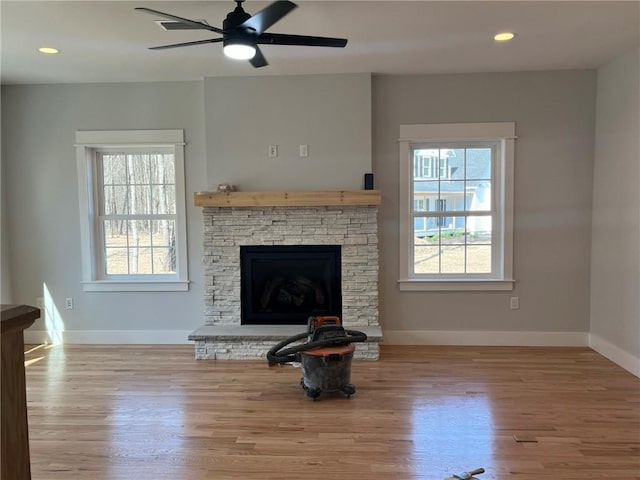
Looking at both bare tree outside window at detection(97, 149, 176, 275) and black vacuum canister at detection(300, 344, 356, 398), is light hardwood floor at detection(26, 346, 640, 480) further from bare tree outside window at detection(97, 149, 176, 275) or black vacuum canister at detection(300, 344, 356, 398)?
bare tree outside window at detection(97, 149, 176, 275)

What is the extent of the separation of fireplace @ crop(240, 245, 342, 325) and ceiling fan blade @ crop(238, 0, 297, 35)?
2.24 m

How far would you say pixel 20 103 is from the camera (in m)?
4.31

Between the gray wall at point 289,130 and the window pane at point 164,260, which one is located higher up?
the gray wall at point 289,130

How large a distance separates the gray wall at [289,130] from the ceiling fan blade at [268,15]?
1782 mm

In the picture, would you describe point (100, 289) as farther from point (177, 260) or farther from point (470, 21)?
point (470, 21)

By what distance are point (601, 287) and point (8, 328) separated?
14.7 feet

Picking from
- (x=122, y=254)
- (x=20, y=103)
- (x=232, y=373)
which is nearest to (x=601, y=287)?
(x=232, y=373)

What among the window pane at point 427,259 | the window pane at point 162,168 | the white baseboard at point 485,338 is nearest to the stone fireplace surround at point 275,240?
the white baseboard at point 485,338

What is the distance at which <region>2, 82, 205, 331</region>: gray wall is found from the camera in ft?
14.0

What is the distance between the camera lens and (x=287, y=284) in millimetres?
4211

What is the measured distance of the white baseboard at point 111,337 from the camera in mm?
4410

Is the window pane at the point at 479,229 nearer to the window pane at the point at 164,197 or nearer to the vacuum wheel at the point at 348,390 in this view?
the vacuum wheel at the point at 348,390

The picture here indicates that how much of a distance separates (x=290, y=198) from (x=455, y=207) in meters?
1.67

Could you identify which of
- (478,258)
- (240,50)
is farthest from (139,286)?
(478,258)
